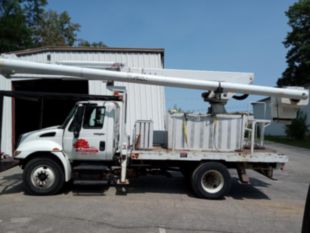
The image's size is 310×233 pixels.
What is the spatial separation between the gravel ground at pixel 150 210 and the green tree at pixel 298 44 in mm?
41220

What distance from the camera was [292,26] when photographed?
5028 cm

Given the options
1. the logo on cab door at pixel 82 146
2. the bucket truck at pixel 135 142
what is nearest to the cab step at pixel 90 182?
the bucket truck at pixel 135 142

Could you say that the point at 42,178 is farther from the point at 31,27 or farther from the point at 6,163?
the point at 31,27

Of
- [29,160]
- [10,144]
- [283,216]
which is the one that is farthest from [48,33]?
[283,216]

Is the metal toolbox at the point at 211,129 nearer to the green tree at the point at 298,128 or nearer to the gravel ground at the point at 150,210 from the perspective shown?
the gravel ground at the point at 150,210

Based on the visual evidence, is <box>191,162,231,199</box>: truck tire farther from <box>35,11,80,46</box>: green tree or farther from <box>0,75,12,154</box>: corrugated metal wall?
<box>35,11,80,46</box>: green tree

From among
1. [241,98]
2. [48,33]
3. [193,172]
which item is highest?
[48,33]

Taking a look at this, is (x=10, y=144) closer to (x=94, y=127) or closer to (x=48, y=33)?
(x=94, y=127)

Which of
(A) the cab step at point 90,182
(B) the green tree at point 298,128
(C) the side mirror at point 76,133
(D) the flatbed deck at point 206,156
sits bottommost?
(B) the green tree at point 298,128

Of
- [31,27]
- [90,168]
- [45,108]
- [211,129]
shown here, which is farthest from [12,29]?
[211,129]

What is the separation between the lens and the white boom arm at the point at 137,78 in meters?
8.64

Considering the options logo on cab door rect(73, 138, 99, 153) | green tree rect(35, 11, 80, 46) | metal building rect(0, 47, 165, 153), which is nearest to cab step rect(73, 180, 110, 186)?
logo on cab door rect(73, 138, 99, 153)

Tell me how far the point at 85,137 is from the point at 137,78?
2.03 m

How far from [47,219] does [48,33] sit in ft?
140
